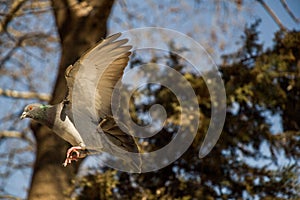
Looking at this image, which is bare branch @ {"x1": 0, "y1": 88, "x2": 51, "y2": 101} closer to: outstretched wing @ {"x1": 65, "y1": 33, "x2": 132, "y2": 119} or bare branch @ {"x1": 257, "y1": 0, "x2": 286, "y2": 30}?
bare branch @ {"x1": 257, "y1": 0, "x2": 286, "y2": 30}

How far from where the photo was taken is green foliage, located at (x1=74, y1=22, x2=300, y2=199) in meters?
3.30

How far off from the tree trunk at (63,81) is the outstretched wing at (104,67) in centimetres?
167

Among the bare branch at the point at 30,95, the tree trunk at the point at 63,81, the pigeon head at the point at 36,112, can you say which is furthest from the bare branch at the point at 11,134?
the pigeon head at the point at 36,112

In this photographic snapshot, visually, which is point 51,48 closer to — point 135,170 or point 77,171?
point 77,171

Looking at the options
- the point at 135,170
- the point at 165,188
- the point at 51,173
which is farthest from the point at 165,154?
the point at 135,170

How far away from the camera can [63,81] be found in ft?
11.4

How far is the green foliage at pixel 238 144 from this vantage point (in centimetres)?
330

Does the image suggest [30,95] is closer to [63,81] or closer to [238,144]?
[63,81]

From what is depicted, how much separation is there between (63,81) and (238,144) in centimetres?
123

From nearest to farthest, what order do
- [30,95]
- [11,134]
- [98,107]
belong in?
[98,107] → [11,134] → [30,95]

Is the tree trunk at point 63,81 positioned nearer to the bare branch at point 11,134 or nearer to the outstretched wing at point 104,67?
the bare branch at point 11,134

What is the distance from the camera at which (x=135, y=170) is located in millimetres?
1468

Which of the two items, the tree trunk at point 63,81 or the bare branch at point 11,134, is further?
the bare branch at point 11,134

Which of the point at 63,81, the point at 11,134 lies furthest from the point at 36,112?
the point at 11,134
